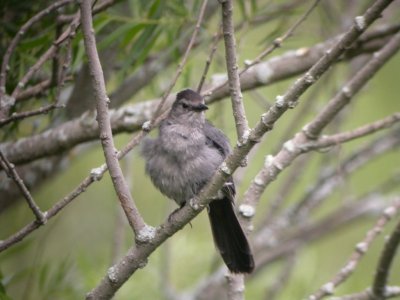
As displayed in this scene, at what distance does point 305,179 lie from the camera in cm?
835

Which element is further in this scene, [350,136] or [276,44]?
[350,136]

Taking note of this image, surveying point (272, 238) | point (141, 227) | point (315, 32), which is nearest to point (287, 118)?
point (315, 32)

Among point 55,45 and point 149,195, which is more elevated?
point 55,45

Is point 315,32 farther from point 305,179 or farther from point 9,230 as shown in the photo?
point 9,230

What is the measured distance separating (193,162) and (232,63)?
1044mm

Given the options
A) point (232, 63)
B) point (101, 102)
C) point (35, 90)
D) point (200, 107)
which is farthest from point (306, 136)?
point (35, 90)

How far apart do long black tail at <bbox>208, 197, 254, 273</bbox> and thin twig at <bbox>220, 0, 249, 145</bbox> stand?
104 cm

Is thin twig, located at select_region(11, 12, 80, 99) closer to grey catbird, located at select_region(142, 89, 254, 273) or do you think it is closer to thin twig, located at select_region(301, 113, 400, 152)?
grey catbird, located at select_region(142, 89, 254, 273)

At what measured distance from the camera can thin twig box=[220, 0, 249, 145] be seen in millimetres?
2770

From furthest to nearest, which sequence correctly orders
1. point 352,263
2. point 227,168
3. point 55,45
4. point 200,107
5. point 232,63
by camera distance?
point 200,107 < point 352,263 < point 55,45 < point 232,63 < point 227,168

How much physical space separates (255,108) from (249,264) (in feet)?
14.7

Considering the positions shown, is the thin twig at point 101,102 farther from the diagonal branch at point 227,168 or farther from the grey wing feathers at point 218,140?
the grey wing feathers at point 218,140

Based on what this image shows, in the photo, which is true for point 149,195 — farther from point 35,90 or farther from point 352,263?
point 352,263

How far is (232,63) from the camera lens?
2.84 meters
